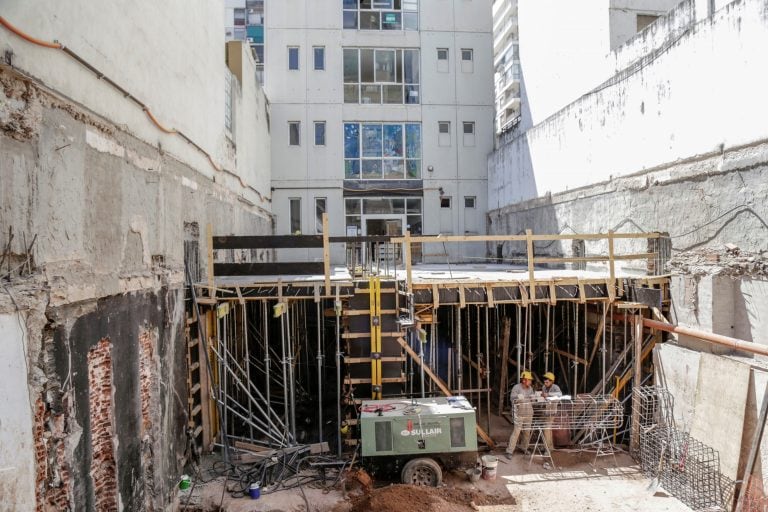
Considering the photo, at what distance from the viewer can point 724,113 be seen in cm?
880

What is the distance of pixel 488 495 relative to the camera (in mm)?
8422

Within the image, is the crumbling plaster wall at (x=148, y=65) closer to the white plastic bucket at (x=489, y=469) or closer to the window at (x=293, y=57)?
the window at (x=293, y=57)

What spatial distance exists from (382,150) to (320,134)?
7.76ft

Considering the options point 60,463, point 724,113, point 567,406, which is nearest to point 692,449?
point 567,406

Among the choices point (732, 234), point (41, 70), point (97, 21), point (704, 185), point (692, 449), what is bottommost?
point (692, 449)

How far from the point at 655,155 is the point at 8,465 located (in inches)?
437

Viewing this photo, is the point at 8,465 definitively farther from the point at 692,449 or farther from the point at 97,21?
the point at 692,449

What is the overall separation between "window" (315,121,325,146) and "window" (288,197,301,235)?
86.9 inches

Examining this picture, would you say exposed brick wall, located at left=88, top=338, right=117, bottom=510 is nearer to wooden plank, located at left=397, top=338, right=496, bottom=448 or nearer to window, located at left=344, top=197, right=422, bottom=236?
wooden plank, located at left=397, top=338, right=496, bottom=448

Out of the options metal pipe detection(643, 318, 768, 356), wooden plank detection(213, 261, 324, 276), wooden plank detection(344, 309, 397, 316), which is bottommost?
metal pipe detection(643, 318, 768, 356)

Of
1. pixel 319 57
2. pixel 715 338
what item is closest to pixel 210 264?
pixel 715 338

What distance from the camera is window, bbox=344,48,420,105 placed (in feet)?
66.0

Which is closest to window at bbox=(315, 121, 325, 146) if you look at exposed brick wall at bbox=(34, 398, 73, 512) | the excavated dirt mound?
the excavated dirt mound

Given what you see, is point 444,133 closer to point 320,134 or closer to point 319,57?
point 320,134
